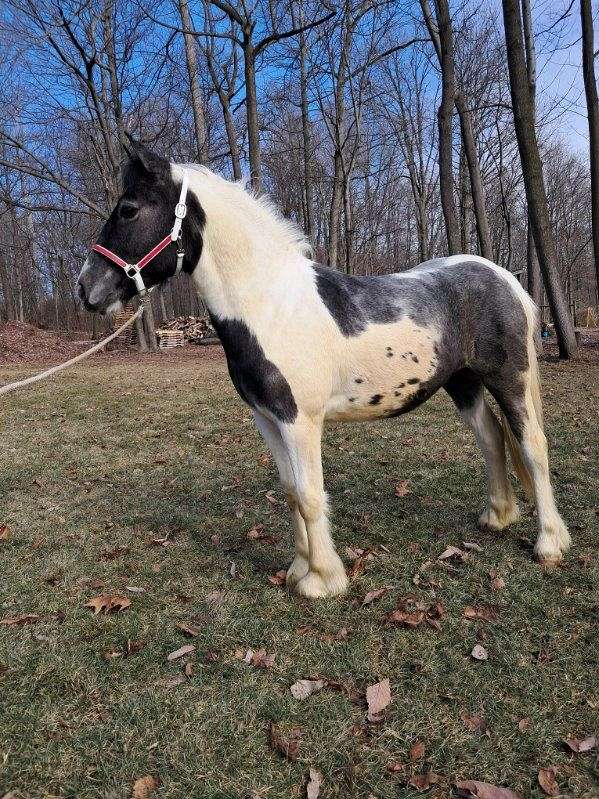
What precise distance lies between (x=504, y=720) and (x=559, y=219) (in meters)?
42.6

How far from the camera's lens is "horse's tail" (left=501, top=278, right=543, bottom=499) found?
3.53 m

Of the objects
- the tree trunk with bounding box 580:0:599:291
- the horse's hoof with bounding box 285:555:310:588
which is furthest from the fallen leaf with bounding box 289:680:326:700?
the tree trunk with bounding box 580:0:599:291

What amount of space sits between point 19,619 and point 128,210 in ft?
8.06

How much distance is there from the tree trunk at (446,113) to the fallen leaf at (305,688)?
12.1 meters

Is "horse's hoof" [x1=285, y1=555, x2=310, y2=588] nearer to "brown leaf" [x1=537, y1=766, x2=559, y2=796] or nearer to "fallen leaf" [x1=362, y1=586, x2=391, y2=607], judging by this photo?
"fallen leaf" [x1=362, y1=586, x2=391, y2=607]

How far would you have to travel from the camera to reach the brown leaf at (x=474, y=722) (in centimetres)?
218

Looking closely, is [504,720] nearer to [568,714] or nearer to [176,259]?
[568,714]

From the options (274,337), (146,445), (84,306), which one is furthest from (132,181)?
(146,445)

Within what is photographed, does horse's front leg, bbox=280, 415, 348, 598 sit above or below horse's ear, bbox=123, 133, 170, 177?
below

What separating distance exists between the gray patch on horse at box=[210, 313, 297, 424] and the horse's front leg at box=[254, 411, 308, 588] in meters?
0.24

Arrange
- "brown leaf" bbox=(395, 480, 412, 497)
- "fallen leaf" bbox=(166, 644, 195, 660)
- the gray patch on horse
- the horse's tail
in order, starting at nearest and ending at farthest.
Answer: "fallen leaf" bbox=(166, 644, 195, 660) → the gray patch on horse → the horse's tail → "brown leaf" bbox=(395, 480, 412, 497)

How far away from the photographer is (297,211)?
2989cm

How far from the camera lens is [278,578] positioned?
345 cm

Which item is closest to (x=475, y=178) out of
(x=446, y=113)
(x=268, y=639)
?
(x=446, y=113)
